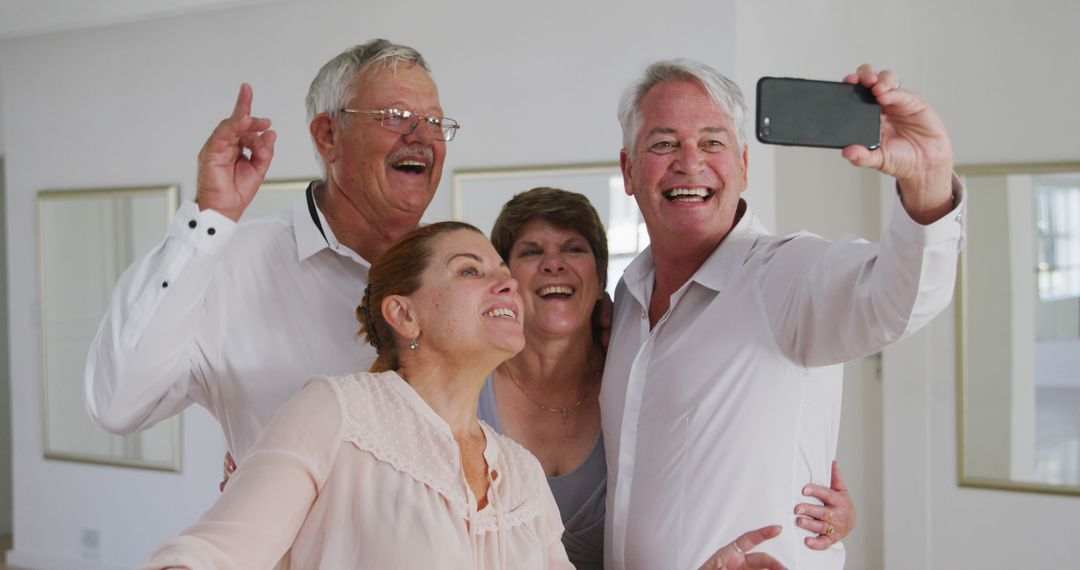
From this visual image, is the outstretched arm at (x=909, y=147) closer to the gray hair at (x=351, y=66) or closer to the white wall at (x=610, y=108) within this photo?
the gray hair at (x=351, y=66)

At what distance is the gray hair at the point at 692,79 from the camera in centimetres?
208

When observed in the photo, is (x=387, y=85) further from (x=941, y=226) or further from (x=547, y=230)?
(x=941, y=226)

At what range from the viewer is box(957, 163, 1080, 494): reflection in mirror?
4770mm

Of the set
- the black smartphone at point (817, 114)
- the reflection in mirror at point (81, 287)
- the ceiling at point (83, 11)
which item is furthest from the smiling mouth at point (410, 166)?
the reflection in mirror at point (81, 287)

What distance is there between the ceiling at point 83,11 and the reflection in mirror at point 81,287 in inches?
38.1

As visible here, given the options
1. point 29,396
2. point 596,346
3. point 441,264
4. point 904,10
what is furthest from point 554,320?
point 29,396

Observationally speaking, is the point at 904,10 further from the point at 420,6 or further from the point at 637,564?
the point at 637,564

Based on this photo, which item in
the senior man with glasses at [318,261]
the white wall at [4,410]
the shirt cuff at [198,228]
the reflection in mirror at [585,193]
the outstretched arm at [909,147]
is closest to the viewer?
the outstretched arm at [909,147]

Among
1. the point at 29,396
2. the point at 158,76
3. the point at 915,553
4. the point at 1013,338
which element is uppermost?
the point at 158,76

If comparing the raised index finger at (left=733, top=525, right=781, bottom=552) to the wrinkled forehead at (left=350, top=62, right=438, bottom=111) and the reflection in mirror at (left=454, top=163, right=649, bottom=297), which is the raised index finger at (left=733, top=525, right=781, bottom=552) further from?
the reflection in mirror at (left=454, top=163, right=649, bottom=297)

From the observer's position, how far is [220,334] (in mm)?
2139

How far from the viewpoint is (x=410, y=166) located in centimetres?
224

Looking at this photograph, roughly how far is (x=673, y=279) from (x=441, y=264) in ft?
1.86

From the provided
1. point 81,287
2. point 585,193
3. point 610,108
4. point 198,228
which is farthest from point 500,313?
point 81,287
